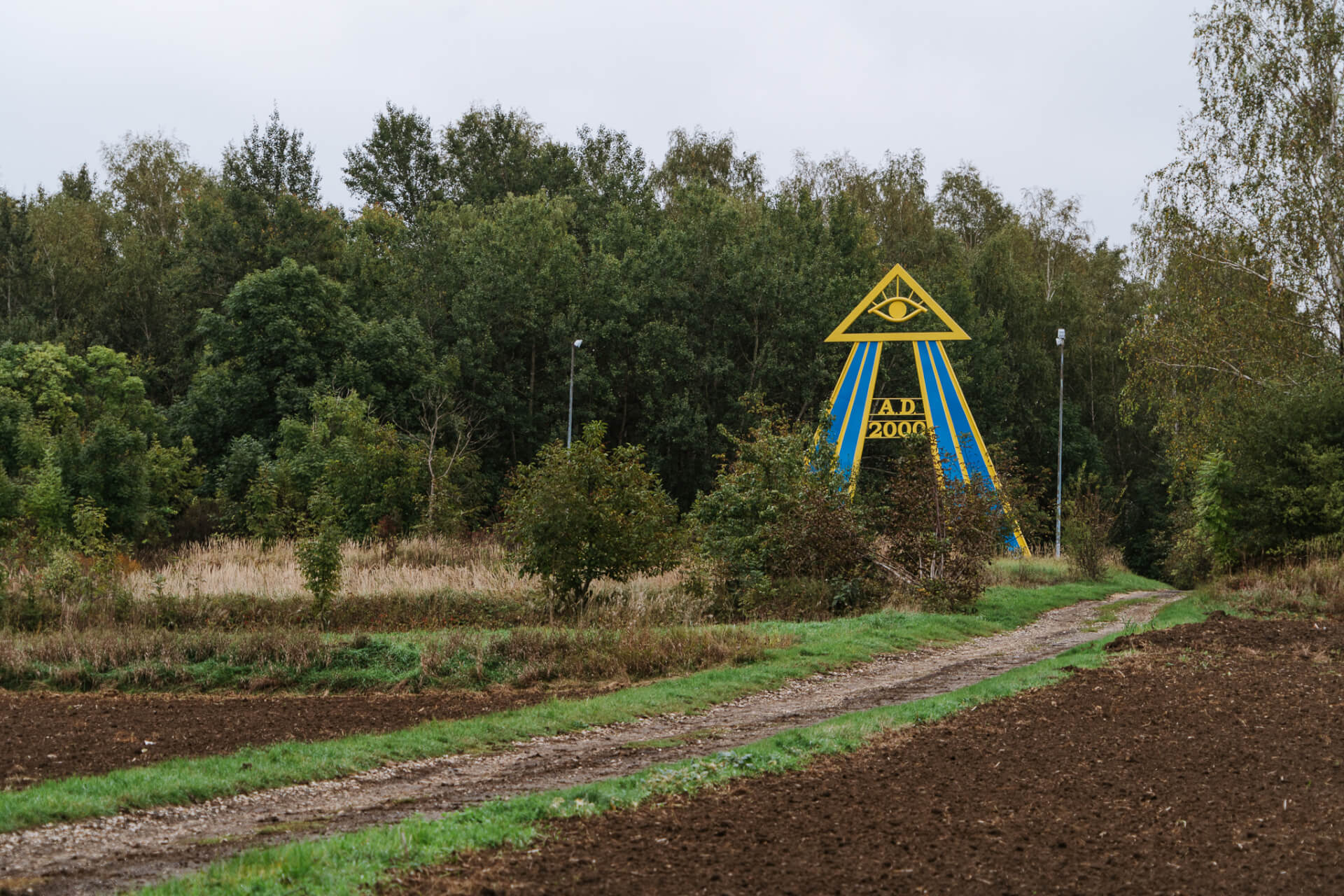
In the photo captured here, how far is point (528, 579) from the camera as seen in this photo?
776 inches

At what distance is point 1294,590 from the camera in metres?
19.1

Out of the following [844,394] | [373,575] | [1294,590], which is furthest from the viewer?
[844,394]

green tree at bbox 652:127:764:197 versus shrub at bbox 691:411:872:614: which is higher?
green tree at bbox 652:127:764:197

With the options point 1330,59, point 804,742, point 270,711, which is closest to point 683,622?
point 270,711

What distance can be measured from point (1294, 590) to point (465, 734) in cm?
1532

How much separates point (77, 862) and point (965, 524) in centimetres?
1656

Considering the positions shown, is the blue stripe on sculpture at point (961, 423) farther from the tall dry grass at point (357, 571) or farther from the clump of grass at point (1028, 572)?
the tall dry grass at point (357, 571)

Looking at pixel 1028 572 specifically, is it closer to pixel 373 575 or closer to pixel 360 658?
pixel 373 575

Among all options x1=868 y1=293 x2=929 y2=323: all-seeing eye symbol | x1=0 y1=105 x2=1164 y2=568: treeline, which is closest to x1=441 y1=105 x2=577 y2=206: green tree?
x1=0 y1=105 x2=1164 y2=568: treeline

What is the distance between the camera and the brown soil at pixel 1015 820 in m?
5.54

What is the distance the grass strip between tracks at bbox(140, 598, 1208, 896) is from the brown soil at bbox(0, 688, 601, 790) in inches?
125

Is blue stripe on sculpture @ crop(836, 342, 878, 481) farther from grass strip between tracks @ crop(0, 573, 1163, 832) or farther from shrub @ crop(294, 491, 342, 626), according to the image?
shrub @ crop(294, 491, 342, 626)

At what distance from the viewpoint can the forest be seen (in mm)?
24016

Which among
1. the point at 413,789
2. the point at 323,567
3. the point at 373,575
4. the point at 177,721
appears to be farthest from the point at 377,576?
the point at 413,789
